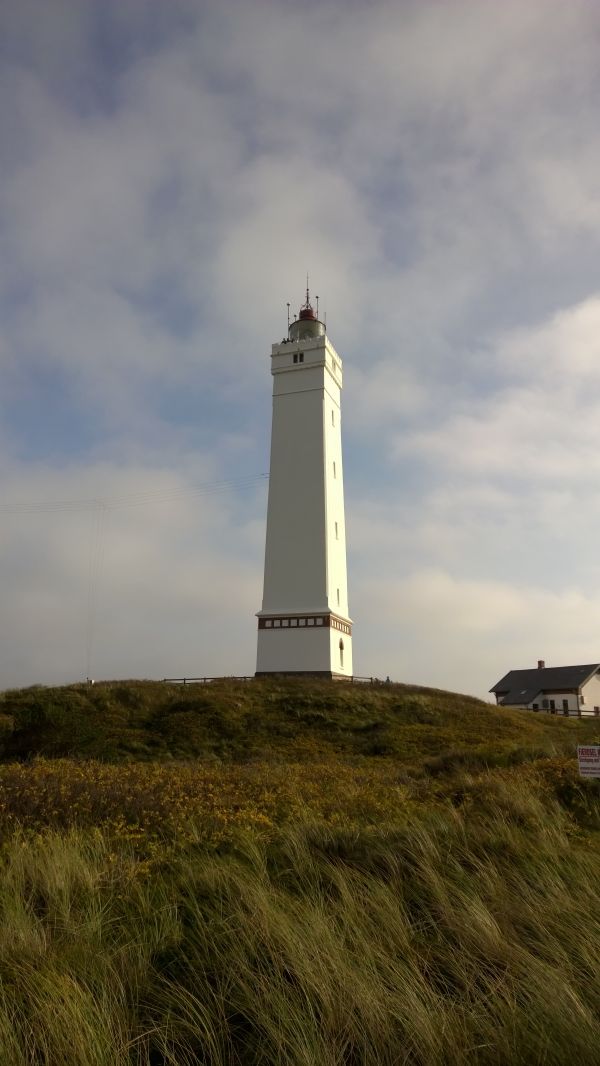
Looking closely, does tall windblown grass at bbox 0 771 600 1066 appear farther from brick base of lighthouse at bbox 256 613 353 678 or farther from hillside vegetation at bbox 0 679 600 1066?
brick base of lighthouse at bbox 256 613 353 678

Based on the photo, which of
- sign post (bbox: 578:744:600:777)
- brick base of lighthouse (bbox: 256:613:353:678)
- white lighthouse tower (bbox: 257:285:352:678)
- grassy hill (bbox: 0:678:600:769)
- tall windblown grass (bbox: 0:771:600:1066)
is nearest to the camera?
tall windblown grass (bbox: 0:771:600:1066)

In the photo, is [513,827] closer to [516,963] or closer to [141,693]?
[516,963]

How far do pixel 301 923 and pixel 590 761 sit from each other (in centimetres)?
630

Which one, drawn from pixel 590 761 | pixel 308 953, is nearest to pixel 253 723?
pixel 590 761

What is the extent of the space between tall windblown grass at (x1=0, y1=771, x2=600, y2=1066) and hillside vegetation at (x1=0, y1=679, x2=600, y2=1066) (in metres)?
0.02

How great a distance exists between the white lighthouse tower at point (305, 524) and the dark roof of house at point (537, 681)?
26685 millimetres

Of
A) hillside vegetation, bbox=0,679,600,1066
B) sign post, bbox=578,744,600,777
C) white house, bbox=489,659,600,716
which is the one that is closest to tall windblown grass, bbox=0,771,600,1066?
hillside vegetation, bbox=0,679,600,1066

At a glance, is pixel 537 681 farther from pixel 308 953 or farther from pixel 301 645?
pixel 308 953

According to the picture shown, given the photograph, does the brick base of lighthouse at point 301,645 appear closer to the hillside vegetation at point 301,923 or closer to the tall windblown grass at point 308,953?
the hillside vegetation at point 301,923

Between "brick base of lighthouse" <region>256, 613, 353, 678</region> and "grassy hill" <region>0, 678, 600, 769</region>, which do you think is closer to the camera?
"grassy hill" <region>0, 678, 600, 769</region>

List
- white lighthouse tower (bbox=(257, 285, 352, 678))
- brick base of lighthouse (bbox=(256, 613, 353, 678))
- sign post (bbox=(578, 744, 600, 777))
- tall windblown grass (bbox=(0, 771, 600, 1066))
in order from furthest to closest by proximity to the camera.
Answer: white lighthouse tower (bbox=(257, 285, 352, 678)), brick base of lighthouse (bbox=(256, 613, 353, 678)), sign post (bbox=(578, 744, 600, 777)), tall windblown grass (bbox=(0, 771, 600, 1066))

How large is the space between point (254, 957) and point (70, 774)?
997 cm

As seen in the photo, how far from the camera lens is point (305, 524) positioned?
1569 inches

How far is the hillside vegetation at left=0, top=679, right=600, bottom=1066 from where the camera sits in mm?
3357
